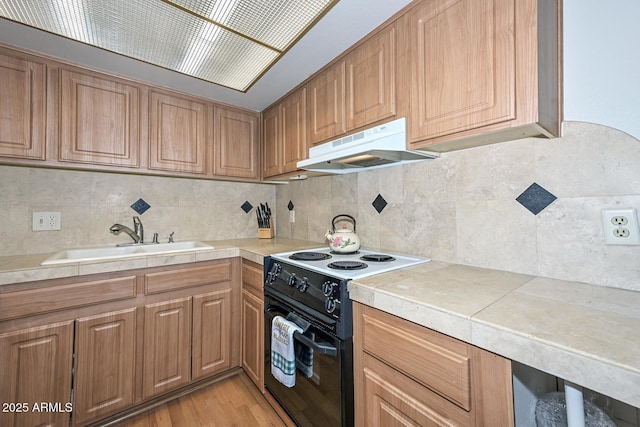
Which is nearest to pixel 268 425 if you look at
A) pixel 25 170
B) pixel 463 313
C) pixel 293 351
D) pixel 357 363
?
pixel 293 351

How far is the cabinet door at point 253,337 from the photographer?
5.37 feet

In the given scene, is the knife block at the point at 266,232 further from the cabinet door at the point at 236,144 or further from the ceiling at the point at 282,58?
the ceiling at the point at 282,58

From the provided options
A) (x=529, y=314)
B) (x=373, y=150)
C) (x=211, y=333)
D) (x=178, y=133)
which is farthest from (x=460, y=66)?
(x=211, y=333)

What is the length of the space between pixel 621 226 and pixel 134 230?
2699 millimetres

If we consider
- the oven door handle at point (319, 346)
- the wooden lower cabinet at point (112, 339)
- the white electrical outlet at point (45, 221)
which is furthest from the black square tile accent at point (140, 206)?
the oven door handle at point (319, 346)

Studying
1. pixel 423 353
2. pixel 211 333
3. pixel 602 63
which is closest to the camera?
pixel 423 353

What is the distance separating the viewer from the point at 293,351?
1288 millimetres

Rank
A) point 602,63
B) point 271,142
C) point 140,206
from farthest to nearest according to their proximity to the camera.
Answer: point 271,142 → point 140,206 → point 602,63

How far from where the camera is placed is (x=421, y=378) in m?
0.80

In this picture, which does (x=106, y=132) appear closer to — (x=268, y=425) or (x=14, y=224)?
(x=14, y=224)

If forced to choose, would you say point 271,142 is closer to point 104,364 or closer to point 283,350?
point 283,350

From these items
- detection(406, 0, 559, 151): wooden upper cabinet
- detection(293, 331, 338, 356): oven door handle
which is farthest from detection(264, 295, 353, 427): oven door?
detection(406, 0, 559, 151): wooden upper cabinet

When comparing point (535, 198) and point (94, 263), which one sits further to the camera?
point (94, 263)

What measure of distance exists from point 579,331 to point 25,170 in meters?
2.76
